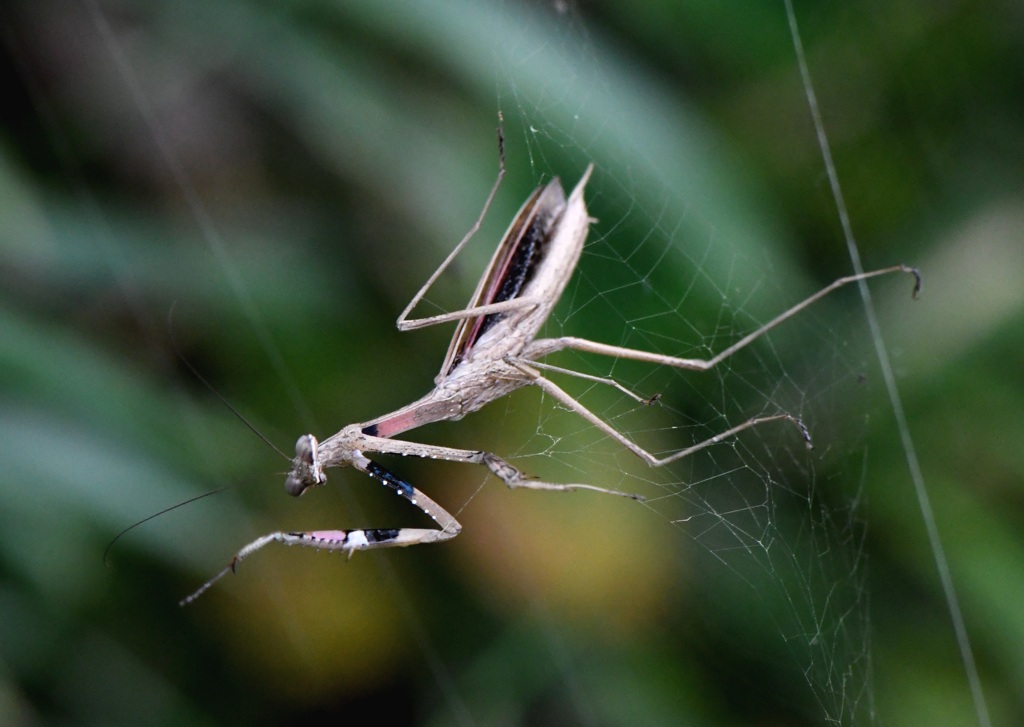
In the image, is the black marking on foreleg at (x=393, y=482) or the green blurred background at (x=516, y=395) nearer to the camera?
the black marking on foreleg at (x=393, y=482)

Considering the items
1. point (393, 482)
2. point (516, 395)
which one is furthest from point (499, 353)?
point (516, 395)

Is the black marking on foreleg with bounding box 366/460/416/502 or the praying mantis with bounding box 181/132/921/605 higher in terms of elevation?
the praying mantis with bounding box 181/132/921/605

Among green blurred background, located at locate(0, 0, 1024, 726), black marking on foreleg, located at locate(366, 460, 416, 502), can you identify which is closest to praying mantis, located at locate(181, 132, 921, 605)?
black marking on foreleg, located at locate(366, 460, 416, 502)

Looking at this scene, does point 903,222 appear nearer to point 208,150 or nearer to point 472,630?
point 472,630

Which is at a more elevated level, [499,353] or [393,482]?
[499,353]

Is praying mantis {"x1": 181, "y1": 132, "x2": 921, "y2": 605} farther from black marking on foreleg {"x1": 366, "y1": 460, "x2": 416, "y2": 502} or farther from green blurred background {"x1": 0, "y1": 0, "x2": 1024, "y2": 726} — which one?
green blurred background {"x1": 0, "y1": 0, "x2": 1024, "y2": 726}

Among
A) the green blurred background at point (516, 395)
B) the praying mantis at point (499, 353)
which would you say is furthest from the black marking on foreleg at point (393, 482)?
the green blurred background at point (516, 395)

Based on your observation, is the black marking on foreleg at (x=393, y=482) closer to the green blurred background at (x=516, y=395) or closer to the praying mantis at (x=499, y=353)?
the praying mantis at (x=499, y=353)

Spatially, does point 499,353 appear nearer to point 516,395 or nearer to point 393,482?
point 393,482

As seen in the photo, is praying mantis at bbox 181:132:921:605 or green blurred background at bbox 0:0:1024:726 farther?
green blurred background at bbox 0:0:1024:726
